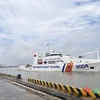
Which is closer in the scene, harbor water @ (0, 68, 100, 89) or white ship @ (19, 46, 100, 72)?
harbor water @ (0, 68, 100, 89)

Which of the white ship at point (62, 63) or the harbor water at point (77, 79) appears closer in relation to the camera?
the harbor water at point (77, 79)

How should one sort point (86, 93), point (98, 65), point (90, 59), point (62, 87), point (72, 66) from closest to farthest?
point (86, 93) → point (62, 87) → point (98, 65) → point (72, 66) → point (90, 59)

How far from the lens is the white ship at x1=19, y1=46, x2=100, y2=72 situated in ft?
167

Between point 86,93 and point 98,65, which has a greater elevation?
point 98,65

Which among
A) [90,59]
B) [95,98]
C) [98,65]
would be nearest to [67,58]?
[90,59]

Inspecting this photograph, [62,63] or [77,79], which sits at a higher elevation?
[62,63]

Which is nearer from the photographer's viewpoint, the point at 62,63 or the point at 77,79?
the point at 77,79

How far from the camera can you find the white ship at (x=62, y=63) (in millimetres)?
50750

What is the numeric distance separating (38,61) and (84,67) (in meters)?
21.9

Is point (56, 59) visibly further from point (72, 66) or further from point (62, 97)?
point (62, 97)

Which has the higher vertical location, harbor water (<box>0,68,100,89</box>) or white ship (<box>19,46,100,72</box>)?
white ship (<box>19,46,100,72</box>)

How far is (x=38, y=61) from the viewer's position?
67.7 meters

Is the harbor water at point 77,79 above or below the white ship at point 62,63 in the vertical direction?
below

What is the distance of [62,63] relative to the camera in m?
56.9
